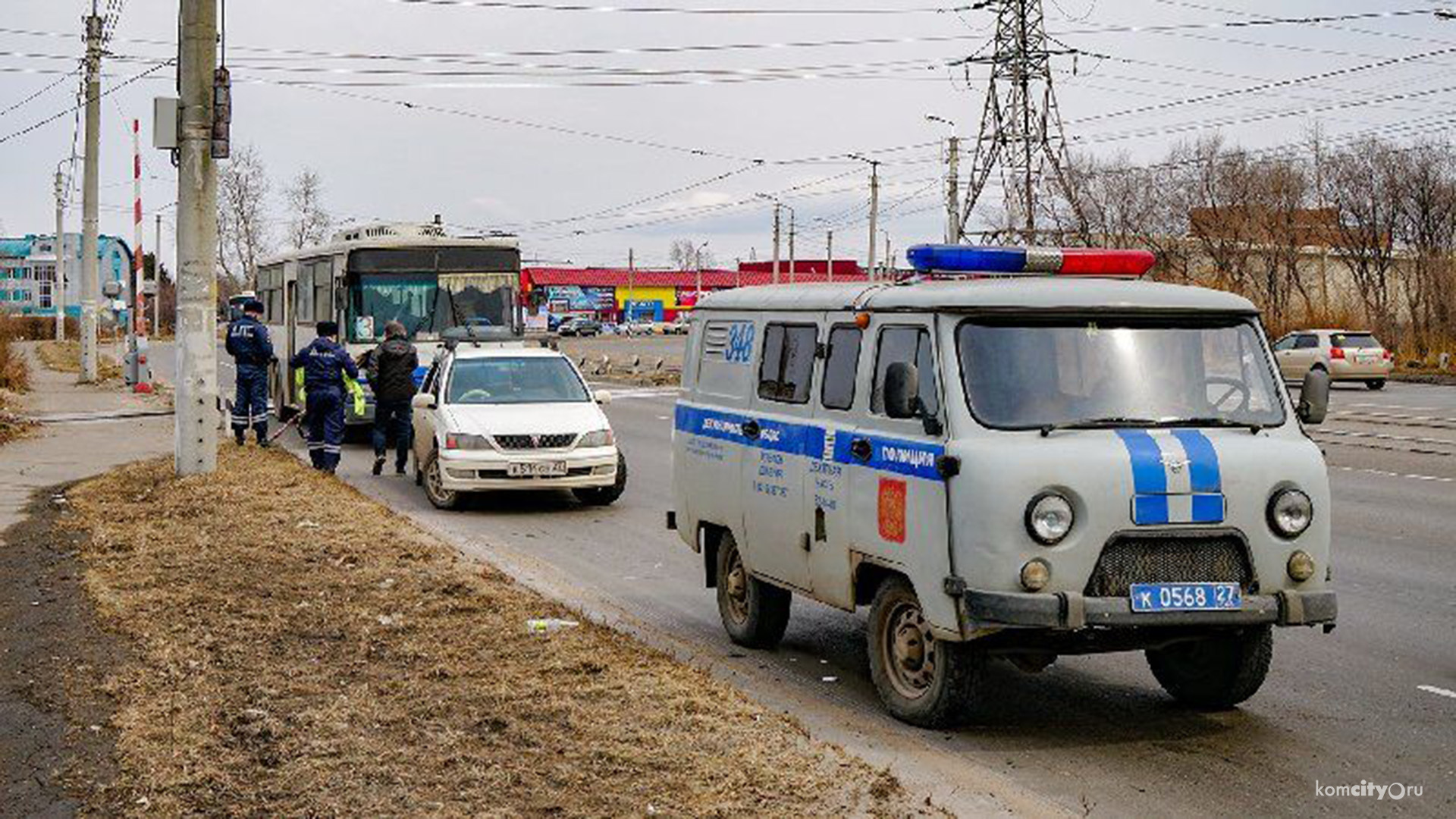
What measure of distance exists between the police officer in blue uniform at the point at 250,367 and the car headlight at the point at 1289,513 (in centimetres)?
1582

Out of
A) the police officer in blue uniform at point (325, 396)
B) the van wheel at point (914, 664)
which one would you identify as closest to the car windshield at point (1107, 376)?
the van wheel at point (914, 664)

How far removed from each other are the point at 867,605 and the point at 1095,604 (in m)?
1.54

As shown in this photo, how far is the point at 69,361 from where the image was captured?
58.3 meters

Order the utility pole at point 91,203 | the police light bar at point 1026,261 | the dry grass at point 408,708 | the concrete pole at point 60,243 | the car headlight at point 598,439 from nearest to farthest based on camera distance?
the dry grass at point 408,708 < the police light bar at point 1026,261 < the car headlight at point 598,439 < the utility pole at point 91,203 < the concrete pole at point 60,243

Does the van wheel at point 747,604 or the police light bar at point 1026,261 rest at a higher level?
the police light bar at point 1026,261

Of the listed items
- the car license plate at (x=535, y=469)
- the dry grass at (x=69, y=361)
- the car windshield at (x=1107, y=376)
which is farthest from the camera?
the dry grass at (x=69, y=361)

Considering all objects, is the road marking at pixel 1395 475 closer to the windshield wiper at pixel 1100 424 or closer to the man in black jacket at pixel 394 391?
the man in black jacket at pixel 394 391

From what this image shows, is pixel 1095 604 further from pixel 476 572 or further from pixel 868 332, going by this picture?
pixel 476 572

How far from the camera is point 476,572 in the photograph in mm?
11648

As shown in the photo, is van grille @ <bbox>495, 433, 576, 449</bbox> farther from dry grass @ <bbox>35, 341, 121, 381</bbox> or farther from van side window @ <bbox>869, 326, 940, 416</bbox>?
dry grass @ <bbox>35, 341, 121, 381</bbox>

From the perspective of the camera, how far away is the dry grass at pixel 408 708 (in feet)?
20.2

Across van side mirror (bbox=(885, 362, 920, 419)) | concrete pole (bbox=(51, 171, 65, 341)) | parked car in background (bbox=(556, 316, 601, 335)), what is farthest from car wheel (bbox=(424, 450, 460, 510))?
parked car in background (bbox=(556, 316, 601, 335))

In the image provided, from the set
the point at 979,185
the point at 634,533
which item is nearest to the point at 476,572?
the point at 634,533

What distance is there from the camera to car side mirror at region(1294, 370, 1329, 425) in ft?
27.0
